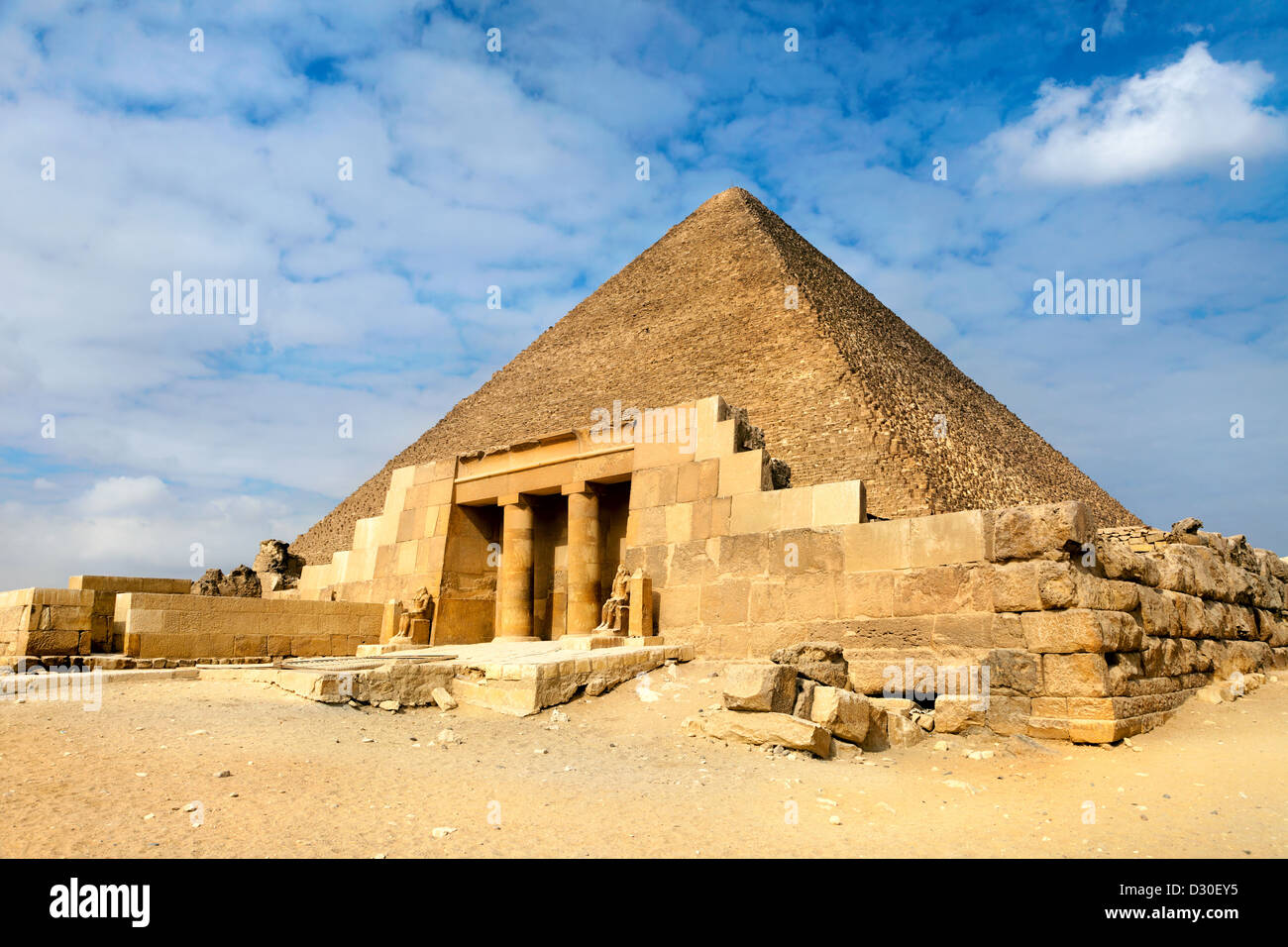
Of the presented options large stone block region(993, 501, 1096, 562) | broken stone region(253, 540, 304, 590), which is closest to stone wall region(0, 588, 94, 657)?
large stone block region(993, 501, 1096, 562)

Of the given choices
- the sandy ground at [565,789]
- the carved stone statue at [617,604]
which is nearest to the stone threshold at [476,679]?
the sandy ground at [565,789]

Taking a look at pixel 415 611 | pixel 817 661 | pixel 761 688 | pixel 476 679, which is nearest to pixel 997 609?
pixel 817 661

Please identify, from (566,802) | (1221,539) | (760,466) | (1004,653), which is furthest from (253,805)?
(1221,539)

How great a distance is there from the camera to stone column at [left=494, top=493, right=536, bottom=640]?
35.3 ft

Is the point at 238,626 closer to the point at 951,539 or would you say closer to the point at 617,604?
the point at 617,604

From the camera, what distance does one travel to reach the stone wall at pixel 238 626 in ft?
26.9

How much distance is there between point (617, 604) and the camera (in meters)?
8.69

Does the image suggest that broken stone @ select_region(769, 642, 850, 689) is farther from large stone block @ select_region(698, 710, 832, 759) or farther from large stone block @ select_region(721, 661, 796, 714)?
large stone block @ select_region(698, 710, 832, 759)

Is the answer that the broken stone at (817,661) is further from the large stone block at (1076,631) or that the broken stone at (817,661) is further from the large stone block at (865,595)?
the large stone block at (1076,631)

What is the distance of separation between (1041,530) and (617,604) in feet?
13.4

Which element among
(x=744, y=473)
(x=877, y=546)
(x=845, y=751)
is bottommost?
(x=845, y=751)

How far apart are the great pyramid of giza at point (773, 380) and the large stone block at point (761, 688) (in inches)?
1390
